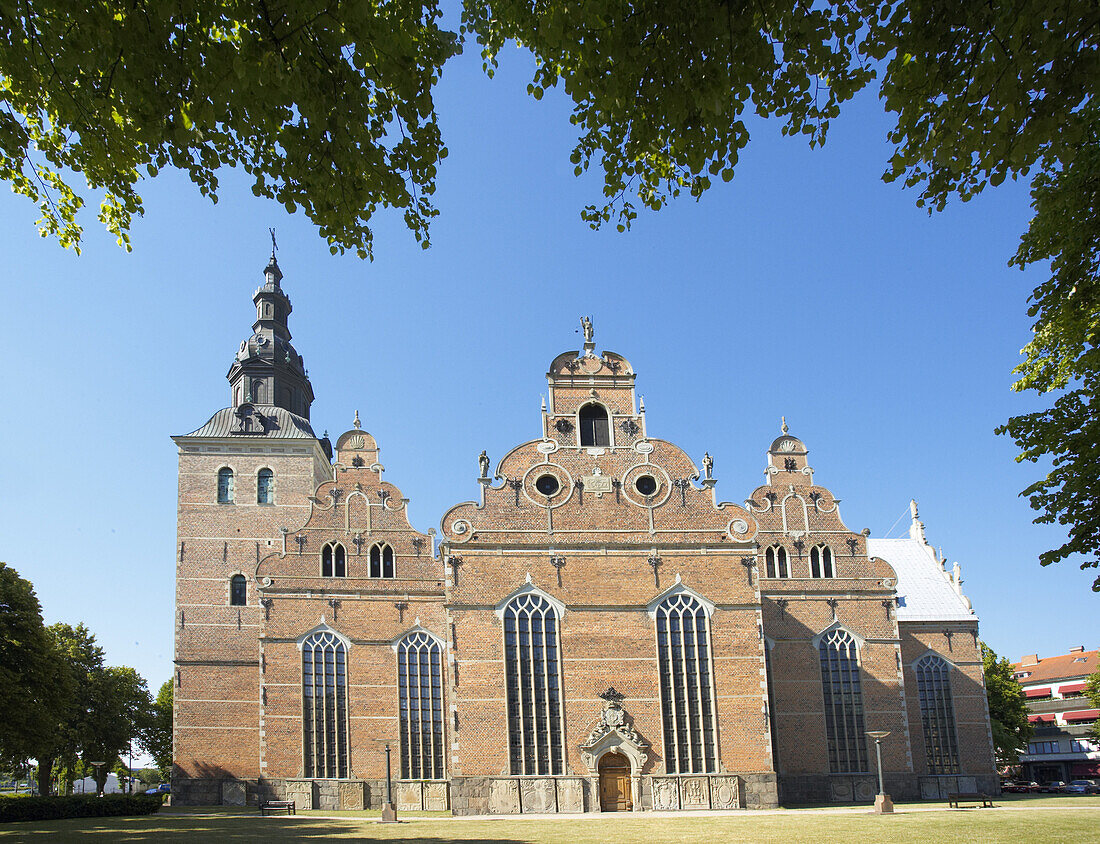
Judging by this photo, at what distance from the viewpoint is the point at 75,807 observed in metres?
→ 28.6

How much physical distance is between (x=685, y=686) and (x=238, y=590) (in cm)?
1917

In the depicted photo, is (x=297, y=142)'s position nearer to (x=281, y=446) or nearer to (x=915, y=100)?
(x=915, y=100)

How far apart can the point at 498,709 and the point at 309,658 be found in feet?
24.7

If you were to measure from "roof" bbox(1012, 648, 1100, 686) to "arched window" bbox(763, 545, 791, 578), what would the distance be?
43376 millimetres

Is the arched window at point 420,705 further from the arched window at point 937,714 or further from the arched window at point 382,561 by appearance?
the arched window at point 937,714

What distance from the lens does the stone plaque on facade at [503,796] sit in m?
28.4

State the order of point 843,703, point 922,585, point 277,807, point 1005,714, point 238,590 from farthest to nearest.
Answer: point 1005,714, point 922,585, point 238,590, point 843,703, point 277,807

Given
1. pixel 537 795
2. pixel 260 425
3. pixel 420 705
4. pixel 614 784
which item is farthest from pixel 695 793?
pixel 260 425

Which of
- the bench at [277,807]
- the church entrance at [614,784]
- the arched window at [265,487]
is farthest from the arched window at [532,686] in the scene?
the arched window at [265,487]

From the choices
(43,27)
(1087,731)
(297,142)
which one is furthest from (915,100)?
(1087,731)

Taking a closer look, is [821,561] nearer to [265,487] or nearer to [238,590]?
[265,487]

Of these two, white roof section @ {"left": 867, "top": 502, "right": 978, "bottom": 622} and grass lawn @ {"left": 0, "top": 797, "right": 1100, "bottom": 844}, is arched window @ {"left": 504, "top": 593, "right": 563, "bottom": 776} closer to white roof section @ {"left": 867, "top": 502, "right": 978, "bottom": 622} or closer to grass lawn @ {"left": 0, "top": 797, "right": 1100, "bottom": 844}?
grass lawn @ {"left": 0, "top": 797, "right": 1100, "bottom": 844}

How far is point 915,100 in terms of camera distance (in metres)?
7.20

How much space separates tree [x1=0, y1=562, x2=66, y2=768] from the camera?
25.6m
